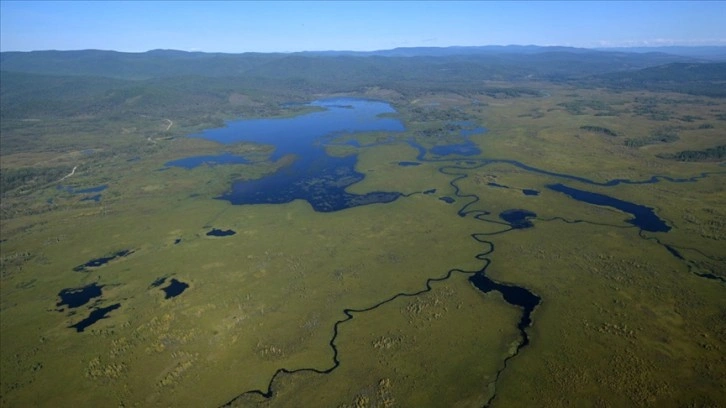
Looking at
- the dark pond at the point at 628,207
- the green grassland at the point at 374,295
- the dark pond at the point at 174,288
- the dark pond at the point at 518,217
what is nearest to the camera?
the green grassland at the point at 374,295

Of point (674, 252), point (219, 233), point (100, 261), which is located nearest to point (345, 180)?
point (219, 233)

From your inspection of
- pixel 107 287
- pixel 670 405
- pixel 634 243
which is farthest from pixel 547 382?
pixel 107 287

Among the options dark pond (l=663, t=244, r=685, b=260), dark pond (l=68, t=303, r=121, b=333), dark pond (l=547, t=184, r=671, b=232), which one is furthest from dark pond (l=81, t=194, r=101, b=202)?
dark pond (l=663, t=244, r=685, b=260)

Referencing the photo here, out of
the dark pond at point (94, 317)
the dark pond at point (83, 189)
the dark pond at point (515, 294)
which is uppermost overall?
the dark pond at point (515, 294)

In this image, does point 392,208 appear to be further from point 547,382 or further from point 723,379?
point 723,379

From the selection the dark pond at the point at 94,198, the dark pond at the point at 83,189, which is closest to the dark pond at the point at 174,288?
the dark pond at the point at 94,198

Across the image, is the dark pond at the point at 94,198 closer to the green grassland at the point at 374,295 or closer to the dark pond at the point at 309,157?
the green grassland at the point at 374,295
